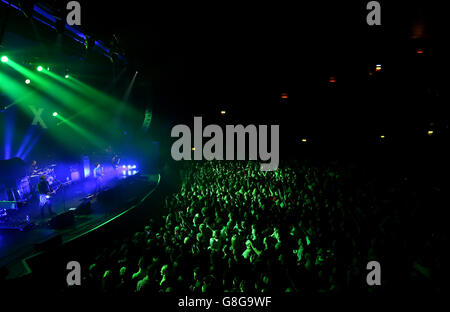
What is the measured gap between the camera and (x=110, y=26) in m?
5.65

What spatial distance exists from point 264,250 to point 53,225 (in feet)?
16.0

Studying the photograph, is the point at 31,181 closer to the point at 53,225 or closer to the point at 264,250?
the point at 53,225

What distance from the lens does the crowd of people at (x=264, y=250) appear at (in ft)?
10.2

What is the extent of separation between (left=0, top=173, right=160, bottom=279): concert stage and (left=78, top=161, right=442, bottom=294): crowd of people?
3.61 feet

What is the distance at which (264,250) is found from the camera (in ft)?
11.7

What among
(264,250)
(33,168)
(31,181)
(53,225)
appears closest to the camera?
(264,250)

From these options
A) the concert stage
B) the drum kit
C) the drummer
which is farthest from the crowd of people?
the drummer

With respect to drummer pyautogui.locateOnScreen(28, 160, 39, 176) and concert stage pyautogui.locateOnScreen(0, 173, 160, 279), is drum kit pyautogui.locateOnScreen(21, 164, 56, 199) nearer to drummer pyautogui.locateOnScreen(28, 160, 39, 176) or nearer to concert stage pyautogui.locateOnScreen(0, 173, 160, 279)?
drummer pyautogui.locateOnScreen(28, 160, 39, 176)

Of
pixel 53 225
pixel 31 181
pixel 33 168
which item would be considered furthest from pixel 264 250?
pixel 33 168

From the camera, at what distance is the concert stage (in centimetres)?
411

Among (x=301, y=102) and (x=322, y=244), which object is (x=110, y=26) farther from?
(x=301, y=102)

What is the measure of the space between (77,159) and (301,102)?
1381cm

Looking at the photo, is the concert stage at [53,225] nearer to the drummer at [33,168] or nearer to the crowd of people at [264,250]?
the crowd of people at [264,250]
